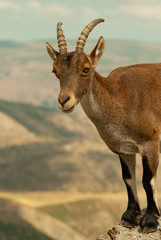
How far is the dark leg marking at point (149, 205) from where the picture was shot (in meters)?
16.0

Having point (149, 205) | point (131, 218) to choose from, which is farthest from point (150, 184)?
point (131, 218)

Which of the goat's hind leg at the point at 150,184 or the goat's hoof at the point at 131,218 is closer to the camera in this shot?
the goat's hind leg at the point at 150,184

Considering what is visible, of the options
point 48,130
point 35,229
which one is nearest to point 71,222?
point 35,229

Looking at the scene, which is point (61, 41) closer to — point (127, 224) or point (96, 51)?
point (96, 51)

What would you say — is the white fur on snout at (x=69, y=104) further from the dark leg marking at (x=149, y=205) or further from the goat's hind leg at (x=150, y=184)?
the dark leg marking at (x=149, y=205)

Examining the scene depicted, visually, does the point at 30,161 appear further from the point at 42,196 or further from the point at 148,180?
the point at 148,180

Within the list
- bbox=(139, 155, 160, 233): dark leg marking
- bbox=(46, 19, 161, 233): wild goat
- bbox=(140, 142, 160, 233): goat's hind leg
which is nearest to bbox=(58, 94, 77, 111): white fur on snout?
bbox=(46, 19, 161, 233): wild goat

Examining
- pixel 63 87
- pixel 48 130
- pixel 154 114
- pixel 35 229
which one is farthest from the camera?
pixel 48 130

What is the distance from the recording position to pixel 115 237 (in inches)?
677

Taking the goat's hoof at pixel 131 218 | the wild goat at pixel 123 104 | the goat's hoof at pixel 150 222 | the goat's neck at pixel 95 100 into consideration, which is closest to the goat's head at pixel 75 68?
the wild goat at pixel 123 104

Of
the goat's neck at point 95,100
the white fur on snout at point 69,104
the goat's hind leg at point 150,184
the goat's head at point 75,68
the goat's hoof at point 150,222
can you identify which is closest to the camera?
the white fur on snout at point 69,104

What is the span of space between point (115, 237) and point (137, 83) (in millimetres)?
5492

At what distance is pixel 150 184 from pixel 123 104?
2818 mm

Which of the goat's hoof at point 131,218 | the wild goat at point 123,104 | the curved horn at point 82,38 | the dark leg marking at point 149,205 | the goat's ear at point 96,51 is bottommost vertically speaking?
the goat's hoof at point 131,218
